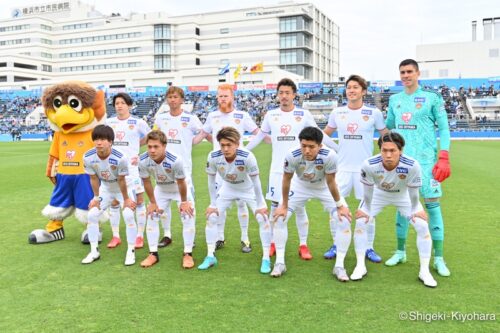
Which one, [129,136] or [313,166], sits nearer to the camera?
[313,166]

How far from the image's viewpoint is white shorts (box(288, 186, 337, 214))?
16.3 ft

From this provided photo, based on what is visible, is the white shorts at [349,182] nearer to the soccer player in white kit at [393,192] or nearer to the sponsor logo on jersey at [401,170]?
the soccer player in white kit at [393,192]

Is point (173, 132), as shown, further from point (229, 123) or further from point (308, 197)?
point (308, 197)

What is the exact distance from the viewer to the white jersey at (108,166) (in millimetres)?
5332

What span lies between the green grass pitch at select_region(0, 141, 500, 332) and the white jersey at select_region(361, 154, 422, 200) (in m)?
0.95

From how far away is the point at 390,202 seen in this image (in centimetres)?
474

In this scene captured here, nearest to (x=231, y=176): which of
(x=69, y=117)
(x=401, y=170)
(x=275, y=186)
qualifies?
(x=275, y=186)

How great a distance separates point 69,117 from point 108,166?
4.70 ft

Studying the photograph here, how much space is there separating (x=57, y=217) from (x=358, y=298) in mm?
4641

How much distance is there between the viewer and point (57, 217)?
637 centimetres

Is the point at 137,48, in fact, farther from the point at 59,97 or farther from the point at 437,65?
the point at 59,97

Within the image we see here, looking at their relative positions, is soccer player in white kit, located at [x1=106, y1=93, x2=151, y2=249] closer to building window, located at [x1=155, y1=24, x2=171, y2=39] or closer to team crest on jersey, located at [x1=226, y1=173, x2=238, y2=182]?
team crest on jersey, located at [x1=226, y1=173, x2=238, y2=182]

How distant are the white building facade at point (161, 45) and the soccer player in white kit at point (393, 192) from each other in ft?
182

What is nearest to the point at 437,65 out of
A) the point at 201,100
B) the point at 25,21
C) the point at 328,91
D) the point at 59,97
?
the point at 328,91
